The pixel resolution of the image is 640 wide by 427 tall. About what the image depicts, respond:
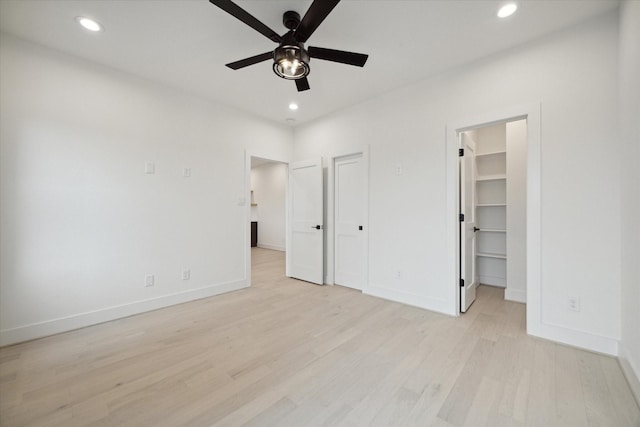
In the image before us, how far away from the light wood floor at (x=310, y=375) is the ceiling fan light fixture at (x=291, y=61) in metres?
2.29

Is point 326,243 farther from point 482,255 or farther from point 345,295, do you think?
point 482,255

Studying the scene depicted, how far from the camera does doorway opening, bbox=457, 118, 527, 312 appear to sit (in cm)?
293

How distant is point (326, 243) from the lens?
13.9 ft

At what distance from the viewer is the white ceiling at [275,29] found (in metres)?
1.95

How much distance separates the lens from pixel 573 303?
7.18 ft

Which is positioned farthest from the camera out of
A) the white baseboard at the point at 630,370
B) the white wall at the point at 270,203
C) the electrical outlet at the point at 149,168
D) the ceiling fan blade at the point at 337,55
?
the white wall at the point at 270,203

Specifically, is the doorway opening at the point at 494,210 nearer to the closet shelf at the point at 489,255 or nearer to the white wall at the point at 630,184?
the closet shelf at the point at 489,255

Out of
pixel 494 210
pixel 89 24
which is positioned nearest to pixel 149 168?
pixel 89 24

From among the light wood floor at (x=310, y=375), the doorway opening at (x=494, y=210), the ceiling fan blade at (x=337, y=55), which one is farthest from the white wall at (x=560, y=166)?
the ceiling fan blade at (x=337, y=55)

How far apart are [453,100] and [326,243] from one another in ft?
8.64

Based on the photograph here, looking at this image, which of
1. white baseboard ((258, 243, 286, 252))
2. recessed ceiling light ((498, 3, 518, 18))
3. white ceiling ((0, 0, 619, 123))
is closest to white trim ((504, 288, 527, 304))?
white ceiling ((0, 0, 619, 123))

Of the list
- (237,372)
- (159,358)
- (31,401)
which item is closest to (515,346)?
(237,372)

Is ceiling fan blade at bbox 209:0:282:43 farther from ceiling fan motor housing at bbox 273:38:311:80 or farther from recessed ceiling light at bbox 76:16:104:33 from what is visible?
recessed ceiling light at bbox 76:16:104:33

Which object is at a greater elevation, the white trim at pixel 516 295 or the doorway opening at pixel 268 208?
the doorway opening at pixel 268 208
